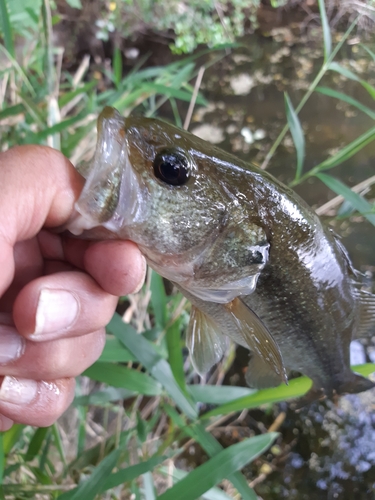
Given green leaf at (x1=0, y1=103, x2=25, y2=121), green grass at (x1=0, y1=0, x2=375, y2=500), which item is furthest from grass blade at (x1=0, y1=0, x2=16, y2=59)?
green leaf at (x1=0, y1=103, x2=25, y2=121)

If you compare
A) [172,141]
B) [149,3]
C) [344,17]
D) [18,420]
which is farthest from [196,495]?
[344,17]

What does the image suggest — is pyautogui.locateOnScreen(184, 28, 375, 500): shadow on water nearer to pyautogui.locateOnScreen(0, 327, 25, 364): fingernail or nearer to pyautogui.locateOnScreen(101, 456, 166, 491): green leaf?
pyautogui.locateOnScreen(101, 456, 166, 491): green leaf

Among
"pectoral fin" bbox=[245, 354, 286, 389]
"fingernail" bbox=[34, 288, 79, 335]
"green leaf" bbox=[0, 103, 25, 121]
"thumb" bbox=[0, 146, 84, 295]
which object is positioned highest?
"thumb" bbox=[0, 146, 84, 295]

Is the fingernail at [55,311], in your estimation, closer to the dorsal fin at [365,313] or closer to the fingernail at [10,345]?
the fingernail at [10,345]

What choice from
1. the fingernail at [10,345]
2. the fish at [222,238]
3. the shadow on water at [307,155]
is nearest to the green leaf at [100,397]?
the fish at [222,238]

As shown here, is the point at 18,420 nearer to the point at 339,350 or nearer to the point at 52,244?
the point at 52,244

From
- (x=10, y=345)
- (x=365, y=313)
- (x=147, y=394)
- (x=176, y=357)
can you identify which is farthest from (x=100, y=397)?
(x=365, y=313)
